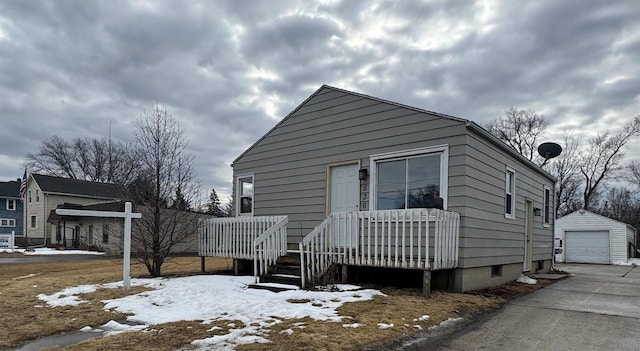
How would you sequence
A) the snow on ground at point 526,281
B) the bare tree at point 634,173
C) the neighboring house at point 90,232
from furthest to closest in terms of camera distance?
the bare tree at point 634,173, the neighboring house at point 90,232, the snow on ground at point 526,281

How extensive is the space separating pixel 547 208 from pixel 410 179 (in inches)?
303

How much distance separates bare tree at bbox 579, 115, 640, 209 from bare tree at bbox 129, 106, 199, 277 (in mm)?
34655

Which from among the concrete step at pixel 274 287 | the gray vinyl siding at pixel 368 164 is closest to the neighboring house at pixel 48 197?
the gray vinyl siding at pixel 368 164

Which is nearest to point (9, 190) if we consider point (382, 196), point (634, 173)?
point (382, 196)

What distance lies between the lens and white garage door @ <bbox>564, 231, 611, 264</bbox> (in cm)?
2298

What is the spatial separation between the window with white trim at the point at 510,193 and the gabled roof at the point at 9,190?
4264cm

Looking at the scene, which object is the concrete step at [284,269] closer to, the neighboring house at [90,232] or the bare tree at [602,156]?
the neighboring house at [90,232]

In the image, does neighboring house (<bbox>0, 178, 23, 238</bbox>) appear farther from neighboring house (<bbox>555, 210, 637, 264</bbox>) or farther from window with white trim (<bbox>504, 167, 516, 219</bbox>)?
neighboring house (<bbox>555, 210, 637, 264</bbox>)

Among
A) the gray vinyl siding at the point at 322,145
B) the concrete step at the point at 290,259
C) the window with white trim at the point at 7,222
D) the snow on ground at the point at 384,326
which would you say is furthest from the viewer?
the window with white trim at the point at 7,222

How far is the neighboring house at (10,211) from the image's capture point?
37.1 m

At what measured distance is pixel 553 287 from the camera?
30.7 ft

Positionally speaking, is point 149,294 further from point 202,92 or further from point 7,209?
point 7,209

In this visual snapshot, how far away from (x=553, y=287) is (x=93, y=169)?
44669 mm

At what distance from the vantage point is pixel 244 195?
39.5 feet
